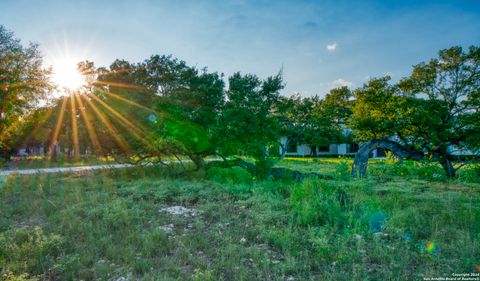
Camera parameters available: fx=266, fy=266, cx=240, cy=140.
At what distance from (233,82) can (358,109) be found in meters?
7.80

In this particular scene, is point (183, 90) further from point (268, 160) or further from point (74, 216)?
point (74, 216)

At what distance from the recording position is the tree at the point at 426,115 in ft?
41.5

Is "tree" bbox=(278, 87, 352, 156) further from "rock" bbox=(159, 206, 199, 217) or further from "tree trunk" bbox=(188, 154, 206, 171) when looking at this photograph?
"rock" bbox=(159, 206, 199, 217)

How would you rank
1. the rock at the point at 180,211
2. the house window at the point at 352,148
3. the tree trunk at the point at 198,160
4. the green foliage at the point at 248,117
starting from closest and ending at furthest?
the rock at the point at 180,211
the green foliage at the point at 248,117
the tree trunk at the point at 198,160
the house window at the point at 352,148

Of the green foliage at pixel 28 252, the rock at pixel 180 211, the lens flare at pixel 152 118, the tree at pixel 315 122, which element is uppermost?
the tree at pixel 315 122

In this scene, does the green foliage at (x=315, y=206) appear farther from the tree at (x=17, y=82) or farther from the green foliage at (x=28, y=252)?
the tree at (x=17, y=82)

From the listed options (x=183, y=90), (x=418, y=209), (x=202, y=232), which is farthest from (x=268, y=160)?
(x=202, y=232)

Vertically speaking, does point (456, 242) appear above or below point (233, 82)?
below

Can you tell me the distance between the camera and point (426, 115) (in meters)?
12.4

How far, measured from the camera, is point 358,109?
51.5 feet

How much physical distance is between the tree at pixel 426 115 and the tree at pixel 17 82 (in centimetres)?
2186

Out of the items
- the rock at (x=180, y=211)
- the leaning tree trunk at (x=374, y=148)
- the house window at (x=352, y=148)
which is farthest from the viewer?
the house window at (x=352, y=148)

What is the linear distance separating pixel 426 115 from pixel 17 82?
83.0ft

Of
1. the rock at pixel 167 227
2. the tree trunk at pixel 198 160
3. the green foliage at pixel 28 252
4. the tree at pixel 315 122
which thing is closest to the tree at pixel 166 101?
the tree trunk at pixel 198 160
